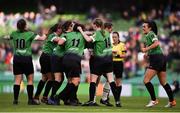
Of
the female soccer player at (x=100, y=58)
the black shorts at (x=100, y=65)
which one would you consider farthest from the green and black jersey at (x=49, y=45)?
the black shorts at (x=100, y=65)

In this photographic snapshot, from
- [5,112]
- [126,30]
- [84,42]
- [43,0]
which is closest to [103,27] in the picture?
[84,42]

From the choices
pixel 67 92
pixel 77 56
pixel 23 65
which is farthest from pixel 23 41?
pixel 67 92

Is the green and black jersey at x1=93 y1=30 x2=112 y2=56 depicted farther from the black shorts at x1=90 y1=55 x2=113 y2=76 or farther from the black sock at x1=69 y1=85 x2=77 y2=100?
the black sock at x1=69 y1=85 x2=77 y2=100

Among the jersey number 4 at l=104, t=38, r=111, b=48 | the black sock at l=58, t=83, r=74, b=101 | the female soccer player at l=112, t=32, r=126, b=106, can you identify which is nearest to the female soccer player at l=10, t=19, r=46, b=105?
the black sock at l=58, t=83, r=74, b=101

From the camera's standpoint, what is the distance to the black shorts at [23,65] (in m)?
18.6

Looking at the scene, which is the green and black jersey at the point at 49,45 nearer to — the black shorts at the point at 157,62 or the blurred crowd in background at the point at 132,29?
the black shorts at the point at 157,62

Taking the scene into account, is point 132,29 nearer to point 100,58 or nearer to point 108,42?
point 108,42

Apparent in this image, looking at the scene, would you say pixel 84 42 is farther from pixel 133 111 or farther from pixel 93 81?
pixel 133 111

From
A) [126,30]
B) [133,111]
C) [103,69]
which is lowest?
[133,111]

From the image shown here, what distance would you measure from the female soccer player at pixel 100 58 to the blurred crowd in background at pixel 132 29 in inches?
583

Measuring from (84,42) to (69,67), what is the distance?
2.49 ft

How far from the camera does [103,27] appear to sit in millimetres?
18094

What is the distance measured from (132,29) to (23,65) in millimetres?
17758

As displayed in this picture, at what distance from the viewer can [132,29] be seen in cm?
3584
